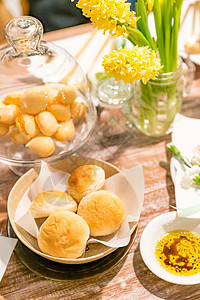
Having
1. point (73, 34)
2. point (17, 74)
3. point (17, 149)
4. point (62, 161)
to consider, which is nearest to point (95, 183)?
point (62, 161)

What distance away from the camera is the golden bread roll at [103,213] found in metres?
0.73

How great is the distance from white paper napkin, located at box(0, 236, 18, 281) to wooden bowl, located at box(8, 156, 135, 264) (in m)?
0.04

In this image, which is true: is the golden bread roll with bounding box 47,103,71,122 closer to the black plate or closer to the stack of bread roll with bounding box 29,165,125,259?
the stack of bread roll with bounding box 29,165,125,259

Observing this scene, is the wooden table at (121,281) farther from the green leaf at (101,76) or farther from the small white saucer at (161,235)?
the green leaf at (101,76)

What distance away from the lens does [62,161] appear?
2.89 feet

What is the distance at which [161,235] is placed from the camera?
0.77 meters

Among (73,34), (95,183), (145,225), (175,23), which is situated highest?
(175,23)

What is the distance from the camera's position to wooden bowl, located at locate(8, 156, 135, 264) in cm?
70

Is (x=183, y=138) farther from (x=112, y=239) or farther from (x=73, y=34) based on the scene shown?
(x=73, y=34)

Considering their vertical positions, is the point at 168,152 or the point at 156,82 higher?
the point at 156,82

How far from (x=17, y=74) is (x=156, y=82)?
337 millimetres

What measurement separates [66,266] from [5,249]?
131mm

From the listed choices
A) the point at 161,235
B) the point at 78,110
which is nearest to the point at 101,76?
the point at 78,110

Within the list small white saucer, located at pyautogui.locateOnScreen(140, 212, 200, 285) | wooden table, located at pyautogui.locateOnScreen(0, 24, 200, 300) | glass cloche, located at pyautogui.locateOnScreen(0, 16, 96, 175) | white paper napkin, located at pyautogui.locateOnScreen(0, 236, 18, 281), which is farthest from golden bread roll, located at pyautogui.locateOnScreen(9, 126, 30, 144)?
small white saucer, located at pyautogui.locateOnScreen(140, 212, 200, 285)
